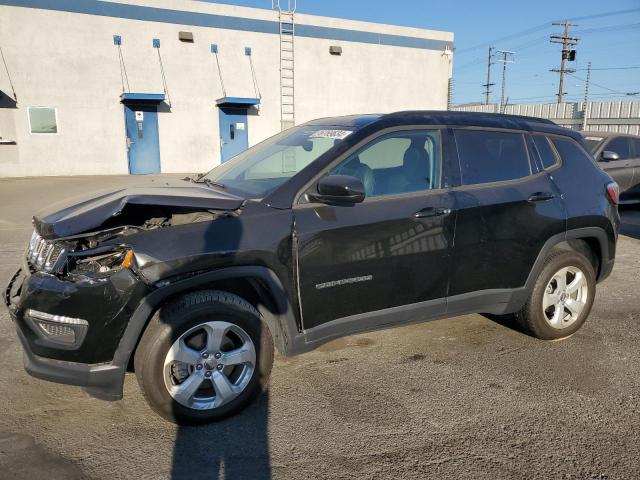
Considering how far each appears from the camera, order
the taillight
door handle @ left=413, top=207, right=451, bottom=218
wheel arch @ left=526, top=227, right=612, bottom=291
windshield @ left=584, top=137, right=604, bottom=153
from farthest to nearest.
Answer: windshield @ left=584, top=137, right=604, bottom=153
the taillight
wheel arch @ left=526, top=227, right=612, bottom=291
door handle @ left=413, top=207, right=451, bottom=218

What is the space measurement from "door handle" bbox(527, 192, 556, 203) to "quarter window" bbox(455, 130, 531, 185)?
18cm

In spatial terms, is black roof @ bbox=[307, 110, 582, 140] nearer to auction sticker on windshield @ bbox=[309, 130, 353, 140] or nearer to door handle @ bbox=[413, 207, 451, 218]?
auction sticker on windshield @ bbox=[309, 130, 353, 140]

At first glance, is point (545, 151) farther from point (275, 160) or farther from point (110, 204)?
point (110, 204)

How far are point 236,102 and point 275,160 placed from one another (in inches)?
650

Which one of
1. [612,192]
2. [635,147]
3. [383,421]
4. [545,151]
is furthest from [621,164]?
[383,421]

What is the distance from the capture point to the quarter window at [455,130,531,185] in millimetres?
3840

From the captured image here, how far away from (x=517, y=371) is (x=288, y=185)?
2178 mm

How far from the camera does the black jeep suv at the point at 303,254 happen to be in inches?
112

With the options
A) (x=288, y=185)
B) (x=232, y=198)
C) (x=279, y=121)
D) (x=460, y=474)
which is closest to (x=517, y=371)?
(x=460, y=474)

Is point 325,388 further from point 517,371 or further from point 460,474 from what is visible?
point 517,371

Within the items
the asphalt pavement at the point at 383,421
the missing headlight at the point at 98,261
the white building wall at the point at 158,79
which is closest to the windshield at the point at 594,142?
the asphalt pavement at the point at 383,421

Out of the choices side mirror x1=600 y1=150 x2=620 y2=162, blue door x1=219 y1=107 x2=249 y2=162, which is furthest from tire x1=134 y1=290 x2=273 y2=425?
blue door x1=219 y1=107 x2=249 y2=162

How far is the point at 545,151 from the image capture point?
4250mm

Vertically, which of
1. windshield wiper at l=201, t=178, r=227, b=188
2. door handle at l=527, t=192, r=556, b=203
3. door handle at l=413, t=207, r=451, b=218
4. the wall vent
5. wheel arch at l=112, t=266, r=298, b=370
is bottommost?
wheel arch at l=112, t=266, r=298, b=370
